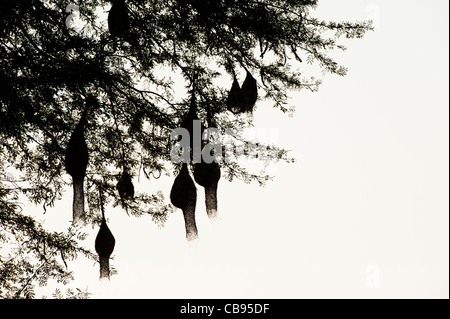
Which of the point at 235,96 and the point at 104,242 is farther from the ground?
the point at 235,96

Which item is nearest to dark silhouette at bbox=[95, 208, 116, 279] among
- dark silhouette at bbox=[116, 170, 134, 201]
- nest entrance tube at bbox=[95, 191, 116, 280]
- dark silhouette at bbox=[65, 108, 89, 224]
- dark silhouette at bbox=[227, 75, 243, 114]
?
nest entrance tube at bbox=[95, 191, 116, 280]

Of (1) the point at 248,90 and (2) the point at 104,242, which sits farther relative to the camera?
(2) the point at 104,242

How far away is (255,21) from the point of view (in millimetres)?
3527

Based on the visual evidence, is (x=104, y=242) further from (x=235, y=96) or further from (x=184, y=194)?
(x=235, y=96)

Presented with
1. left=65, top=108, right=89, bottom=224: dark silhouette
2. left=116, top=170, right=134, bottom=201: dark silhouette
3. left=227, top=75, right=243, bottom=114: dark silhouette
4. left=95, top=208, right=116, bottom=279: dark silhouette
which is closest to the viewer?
left=65, top=108, right=89, bottom=224: dark silhouette

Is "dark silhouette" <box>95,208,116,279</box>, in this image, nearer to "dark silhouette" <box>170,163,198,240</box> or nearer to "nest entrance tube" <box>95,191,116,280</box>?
"nest entrance tube" <box>95,191,116,280</box>

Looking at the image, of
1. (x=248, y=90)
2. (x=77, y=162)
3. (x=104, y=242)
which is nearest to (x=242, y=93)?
(x=248, y=90)

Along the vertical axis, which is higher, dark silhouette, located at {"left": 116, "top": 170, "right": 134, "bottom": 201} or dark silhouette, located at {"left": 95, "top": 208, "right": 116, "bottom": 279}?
dark silhouette, located at {"left": 116, "top": 170, "right": 134, "bottom": 201}

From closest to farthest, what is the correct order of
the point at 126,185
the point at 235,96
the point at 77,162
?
1. the point at 77,162
2. the point at 235,96
3. the point at 126,185

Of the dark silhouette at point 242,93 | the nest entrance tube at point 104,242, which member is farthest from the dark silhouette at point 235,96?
the nest entrance tube at point 104,242

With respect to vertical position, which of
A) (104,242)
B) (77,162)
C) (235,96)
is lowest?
(104,242)

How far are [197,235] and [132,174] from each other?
1.38 metres
